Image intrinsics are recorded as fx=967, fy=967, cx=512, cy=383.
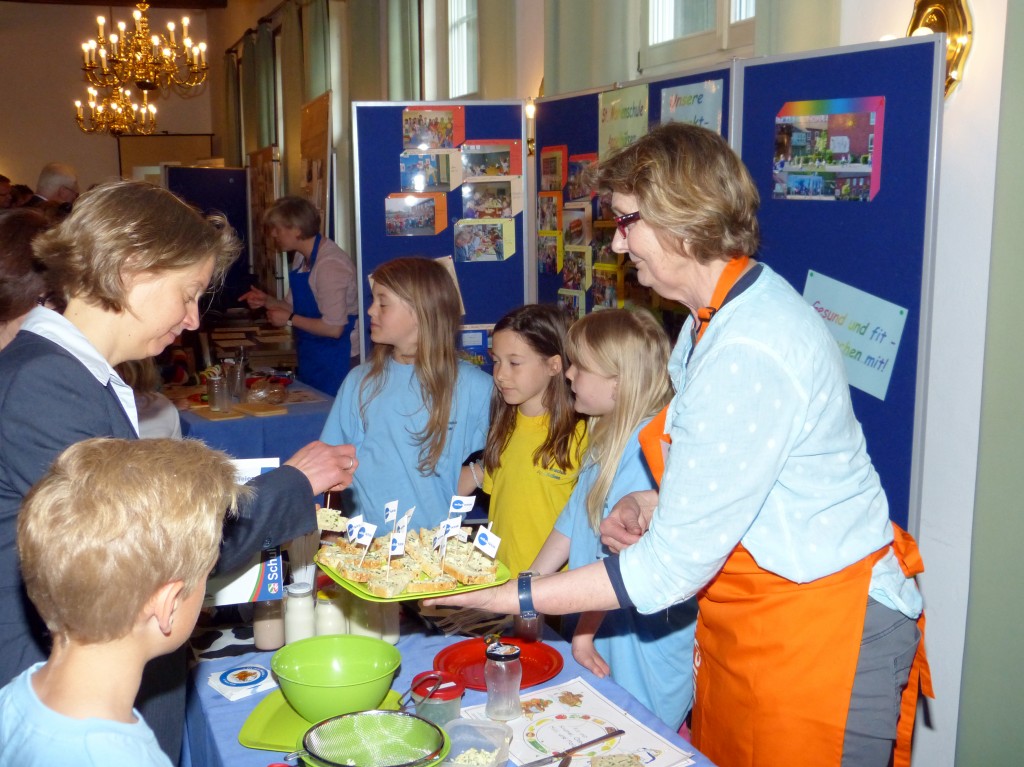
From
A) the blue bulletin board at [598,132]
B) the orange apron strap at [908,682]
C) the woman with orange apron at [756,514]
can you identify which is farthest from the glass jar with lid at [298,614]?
the blue bulletin board at [598,132]

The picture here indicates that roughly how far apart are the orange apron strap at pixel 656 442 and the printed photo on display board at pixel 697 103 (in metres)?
1.29

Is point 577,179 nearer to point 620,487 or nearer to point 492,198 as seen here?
point 492,198

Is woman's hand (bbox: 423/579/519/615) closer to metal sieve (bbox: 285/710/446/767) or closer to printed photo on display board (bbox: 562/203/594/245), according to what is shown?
metal sieve (bbox: 285/710/446/767)

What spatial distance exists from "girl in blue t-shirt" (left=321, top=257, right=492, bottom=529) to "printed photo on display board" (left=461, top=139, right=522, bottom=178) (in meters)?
1.17

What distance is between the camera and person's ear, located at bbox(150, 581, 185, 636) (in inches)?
47.7

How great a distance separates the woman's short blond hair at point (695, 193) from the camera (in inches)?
61.6

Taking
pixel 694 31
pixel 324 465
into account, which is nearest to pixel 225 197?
pixel 694 31

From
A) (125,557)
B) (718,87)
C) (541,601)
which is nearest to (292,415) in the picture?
(718,87)

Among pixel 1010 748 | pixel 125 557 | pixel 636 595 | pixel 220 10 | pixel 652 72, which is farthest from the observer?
pixel 220 10

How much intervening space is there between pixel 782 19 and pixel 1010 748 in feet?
6.50

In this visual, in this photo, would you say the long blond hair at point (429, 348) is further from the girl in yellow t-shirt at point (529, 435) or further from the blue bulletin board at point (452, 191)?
the blue bulletin board at point (452, 191)

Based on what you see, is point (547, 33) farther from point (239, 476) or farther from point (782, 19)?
point (239, 476)

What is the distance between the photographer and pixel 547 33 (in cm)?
418

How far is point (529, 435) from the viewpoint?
Answer: 288 centimetres
